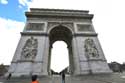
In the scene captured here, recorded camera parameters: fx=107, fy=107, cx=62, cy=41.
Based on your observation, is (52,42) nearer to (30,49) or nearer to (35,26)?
(35,26)

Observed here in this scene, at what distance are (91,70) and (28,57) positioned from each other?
9705mm

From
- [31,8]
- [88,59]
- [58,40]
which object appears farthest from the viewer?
[58,40]

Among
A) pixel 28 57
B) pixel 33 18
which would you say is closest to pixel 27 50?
pixel 28 57

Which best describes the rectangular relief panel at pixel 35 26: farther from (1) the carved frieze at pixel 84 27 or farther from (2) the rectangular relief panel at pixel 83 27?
(1) the carved frieze at pixel 84 27

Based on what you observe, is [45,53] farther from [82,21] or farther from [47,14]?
[82,21]

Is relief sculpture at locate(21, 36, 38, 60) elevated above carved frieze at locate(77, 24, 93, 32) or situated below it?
below

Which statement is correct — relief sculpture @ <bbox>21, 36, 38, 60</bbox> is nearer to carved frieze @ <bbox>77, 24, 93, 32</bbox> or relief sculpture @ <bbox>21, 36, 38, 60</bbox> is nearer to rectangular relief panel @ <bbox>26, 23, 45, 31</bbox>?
rectangular relief panel @ <bbox>26, 23, 45, 31</bbox>

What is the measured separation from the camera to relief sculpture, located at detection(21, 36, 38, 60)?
16.6m

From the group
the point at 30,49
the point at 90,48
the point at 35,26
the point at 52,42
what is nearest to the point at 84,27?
the point at 90,48

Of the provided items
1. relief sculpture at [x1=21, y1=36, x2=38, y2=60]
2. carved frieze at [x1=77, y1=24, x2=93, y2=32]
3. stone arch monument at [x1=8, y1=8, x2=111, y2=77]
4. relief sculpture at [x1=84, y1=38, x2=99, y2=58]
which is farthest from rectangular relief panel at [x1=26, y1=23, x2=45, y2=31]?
relief sculpture at [x1=84, y1=38, x2=99, y2=58]

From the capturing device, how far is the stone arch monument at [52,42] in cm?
1588

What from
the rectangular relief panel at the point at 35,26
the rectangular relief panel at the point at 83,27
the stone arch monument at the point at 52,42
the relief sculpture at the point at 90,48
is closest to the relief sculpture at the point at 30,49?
the stone arch monument at the point at 52,42

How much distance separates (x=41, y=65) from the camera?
52.3 ft

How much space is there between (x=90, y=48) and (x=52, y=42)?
378 inches
